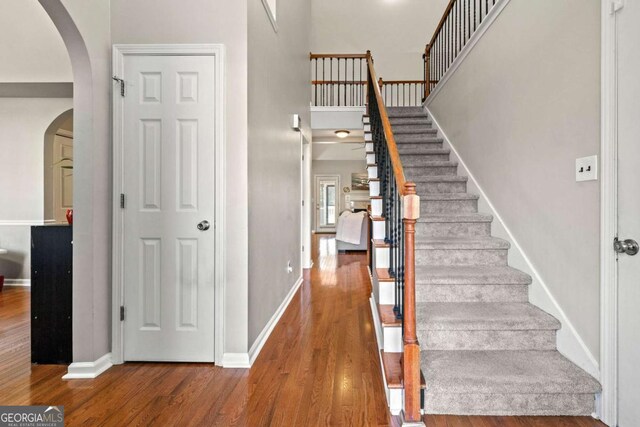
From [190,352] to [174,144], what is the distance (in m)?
1.43

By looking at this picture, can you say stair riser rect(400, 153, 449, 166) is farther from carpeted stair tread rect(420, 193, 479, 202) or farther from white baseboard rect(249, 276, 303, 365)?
white baseboard rect(249, 276, 303, 365)

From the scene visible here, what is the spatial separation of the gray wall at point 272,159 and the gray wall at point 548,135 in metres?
1.94

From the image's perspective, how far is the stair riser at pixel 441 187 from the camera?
356 centimetres

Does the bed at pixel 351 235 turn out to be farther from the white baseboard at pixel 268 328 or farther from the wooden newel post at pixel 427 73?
the white baseboard at pixel 268 328

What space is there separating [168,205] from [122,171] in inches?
15.5

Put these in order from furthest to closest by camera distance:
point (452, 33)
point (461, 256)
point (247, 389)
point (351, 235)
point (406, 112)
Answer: point (351, 235) < point (406, 112) < point (452, 33) < point (461, 256) < point (247, 389)

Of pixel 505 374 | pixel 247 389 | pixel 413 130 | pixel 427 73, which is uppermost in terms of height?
pixel 427 73

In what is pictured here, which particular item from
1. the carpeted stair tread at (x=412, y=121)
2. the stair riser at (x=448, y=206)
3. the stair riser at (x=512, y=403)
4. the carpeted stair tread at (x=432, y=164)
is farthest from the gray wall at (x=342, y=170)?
the stair riser at (x=512, y=403)

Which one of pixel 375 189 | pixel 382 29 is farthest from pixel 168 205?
pixel 382 29

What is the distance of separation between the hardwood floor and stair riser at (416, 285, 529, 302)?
0.60 metres

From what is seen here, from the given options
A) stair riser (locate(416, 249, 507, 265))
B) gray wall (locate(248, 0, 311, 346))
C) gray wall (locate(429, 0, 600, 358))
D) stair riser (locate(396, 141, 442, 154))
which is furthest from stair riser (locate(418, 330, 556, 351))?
stair riser (locate(396, 141, 442, 154))

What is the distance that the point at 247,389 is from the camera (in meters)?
2.00

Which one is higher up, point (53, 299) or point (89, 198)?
point (89, 198)

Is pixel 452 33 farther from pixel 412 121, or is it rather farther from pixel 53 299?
pixel 53 299
